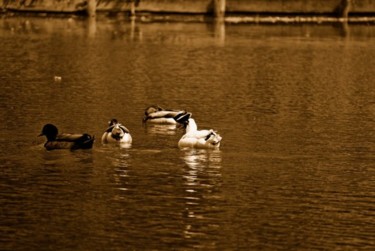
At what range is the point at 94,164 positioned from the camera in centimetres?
2119

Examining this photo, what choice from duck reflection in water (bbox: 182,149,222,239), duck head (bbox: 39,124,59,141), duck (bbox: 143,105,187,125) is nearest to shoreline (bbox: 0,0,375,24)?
duck (bbox: 143,105,187,125)

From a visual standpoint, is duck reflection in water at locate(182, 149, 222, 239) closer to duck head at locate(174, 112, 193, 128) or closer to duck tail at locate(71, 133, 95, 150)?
duck tail at locate(71, 133, 95, 150)

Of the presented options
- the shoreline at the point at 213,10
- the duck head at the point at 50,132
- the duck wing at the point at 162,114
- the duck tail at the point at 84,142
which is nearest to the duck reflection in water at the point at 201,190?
the duck tail at the point at 84,142

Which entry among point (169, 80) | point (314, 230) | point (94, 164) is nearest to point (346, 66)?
point (169, 80)

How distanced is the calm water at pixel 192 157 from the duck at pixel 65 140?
0.19m

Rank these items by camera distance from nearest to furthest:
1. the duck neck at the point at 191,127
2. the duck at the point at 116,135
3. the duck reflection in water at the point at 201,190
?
the duck reflection in water at the point at 201,190, the duck at the point at 116,135, the duck neck at the point at 191,127

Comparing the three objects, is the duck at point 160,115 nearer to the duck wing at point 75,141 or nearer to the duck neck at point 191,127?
the duck neck at point 191,127

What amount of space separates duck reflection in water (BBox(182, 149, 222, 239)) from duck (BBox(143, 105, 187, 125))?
3.26 meters

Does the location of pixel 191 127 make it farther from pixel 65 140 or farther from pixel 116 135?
pixel 65 140

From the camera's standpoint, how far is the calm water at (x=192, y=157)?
16.7 meters

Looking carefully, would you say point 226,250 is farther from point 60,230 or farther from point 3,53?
point 3,53

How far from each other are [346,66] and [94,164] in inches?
790

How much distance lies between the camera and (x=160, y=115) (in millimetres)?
26016

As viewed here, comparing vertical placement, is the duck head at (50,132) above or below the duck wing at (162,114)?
above
